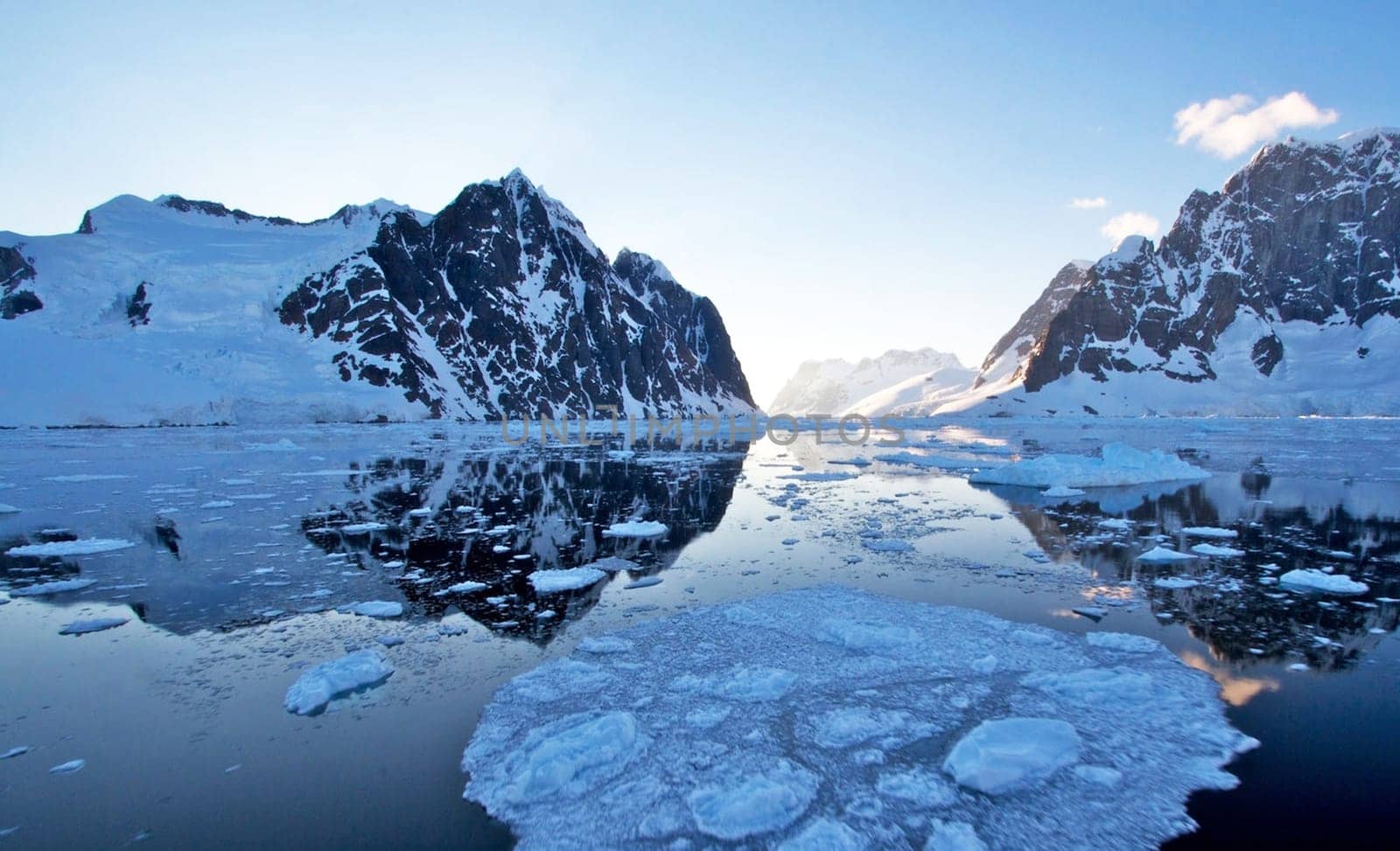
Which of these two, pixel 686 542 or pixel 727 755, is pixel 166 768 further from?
pixel 686 542

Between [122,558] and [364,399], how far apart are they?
266ft

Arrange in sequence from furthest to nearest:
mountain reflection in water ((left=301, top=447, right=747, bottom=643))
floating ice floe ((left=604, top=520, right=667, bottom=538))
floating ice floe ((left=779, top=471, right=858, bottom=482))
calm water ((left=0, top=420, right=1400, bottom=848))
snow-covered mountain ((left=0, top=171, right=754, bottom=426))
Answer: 1. snow-covered mountain ((left=0, top=171, right=754, bottom=426))
2. floating ice floe ((left=779, top=471, right=858, bottom=482))
3. floating ice floe ((left=604, top=520, right=667, bottom=538))
4. mountain reflection in water ((left=301, top=447, right=747, bottom=643))
5. calm water ((left=0, top=420, right=1400, bottom=848))

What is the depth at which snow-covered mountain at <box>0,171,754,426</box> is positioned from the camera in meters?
72.5

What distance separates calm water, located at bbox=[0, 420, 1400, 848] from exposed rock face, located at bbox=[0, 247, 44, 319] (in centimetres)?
8605

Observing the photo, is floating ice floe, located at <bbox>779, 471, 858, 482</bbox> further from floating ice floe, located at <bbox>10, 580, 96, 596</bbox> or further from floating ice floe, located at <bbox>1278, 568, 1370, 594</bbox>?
floating ice floe, located at <bbox>10, 580, 96, 596</bbox>

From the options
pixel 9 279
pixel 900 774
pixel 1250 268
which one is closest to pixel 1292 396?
pixel 1250 268

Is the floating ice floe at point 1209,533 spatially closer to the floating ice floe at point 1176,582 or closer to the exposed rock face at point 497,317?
the floating ice floe at point 1176,582

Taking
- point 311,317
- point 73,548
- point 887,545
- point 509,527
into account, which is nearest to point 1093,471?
point 887,545

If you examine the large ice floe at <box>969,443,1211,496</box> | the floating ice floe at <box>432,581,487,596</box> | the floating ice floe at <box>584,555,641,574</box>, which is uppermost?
the large ice floe at <box>969,443,1211,496</box>

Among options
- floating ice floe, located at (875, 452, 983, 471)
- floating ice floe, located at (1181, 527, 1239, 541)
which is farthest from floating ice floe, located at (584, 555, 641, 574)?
floating ice floe, located at (875, 452, 983, 471)

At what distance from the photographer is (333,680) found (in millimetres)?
6996

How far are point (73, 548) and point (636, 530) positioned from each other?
1176 centimetres

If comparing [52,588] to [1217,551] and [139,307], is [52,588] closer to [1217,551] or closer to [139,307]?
[1217,551]

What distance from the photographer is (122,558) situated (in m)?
12.5
